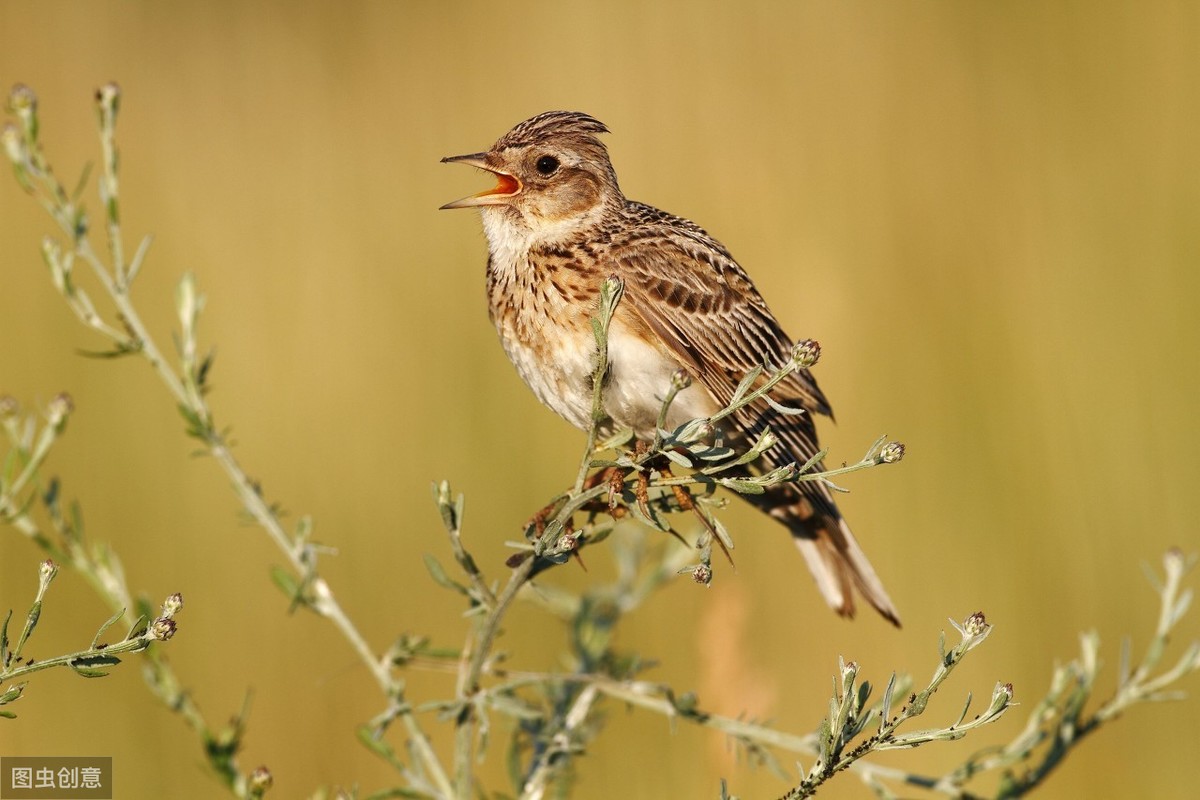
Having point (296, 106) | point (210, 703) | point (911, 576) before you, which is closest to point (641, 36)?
point (296, 106)

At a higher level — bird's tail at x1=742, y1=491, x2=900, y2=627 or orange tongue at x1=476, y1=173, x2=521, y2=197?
orange tongue at x1=476, y1=173, x2=521, y2=197

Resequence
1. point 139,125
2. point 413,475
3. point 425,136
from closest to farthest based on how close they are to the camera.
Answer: point 413,475
point 425,136
point 139,125

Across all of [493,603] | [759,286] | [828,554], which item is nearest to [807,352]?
[493,603]

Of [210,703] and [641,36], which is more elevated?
[641,36]

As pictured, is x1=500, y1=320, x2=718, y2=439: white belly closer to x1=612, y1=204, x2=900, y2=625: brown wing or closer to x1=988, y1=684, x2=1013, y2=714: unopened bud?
x1=612, y1=204, x2=900, y2=625: brown wing

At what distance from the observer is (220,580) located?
6570 mm

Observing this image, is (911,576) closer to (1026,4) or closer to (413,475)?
(413,475)

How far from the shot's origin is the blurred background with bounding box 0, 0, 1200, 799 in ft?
19.6

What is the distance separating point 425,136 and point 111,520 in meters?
3.49

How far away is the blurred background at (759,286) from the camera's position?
5973mm

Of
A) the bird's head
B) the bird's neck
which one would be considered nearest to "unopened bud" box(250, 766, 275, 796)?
the bird's neck

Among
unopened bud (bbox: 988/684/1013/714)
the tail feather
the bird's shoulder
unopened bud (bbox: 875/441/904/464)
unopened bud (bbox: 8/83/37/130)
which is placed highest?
unopened bud (bbox: 8/83/37/130)

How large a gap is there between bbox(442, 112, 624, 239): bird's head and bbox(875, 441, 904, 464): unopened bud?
2333 mm

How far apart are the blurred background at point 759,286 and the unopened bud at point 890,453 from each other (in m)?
1.92
